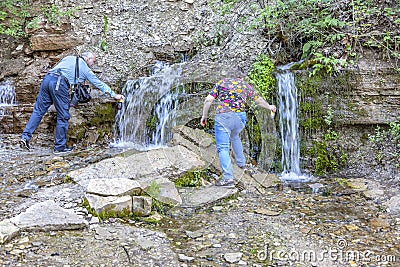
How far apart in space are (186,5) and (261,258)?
23.7 feet

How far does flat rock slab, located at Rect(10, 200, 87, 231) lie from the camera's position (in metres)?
3.34

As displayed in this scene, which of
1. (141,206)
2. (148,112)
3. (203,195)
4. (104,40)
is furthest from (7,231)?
(104,40)

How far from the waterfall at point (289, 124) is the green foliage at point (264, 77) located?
153 millimetres

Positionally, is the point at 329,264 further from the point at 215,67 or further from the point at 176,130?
the point at 215,67

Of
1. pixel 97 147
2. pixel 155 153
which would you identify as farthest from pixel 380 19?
pixel 97 147

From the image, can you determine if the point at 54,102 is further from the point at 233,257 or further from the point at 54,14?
the point at 233,257

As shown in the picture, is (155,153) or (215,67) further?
(215,67)

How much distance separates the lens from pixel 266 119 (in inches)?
244

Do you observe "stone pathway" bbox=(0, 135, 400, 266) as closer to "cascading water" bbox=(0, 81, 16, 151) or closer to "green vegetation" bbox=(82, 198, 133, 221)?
"green vegetation" bbox=(82, 198, 133, 221)

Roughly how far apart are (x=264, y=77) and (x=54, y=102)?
351cm

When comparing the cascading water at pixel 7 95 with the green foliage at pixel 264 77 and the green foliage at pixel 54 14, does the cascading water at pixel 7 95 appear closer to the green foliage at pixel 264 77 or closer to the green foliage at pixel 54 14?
the green foliage at pixel 54 14

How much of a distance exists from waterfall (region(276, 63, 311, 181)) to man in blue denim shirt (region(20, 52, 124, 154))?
105 inches

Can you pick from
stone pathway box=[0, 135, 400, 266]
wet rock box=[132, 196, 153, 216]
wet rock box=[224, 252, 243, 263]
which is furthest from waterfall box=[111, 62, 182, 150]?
wet rock box=[224, 252, 243, 263]

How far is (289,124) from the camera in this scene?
621cm
